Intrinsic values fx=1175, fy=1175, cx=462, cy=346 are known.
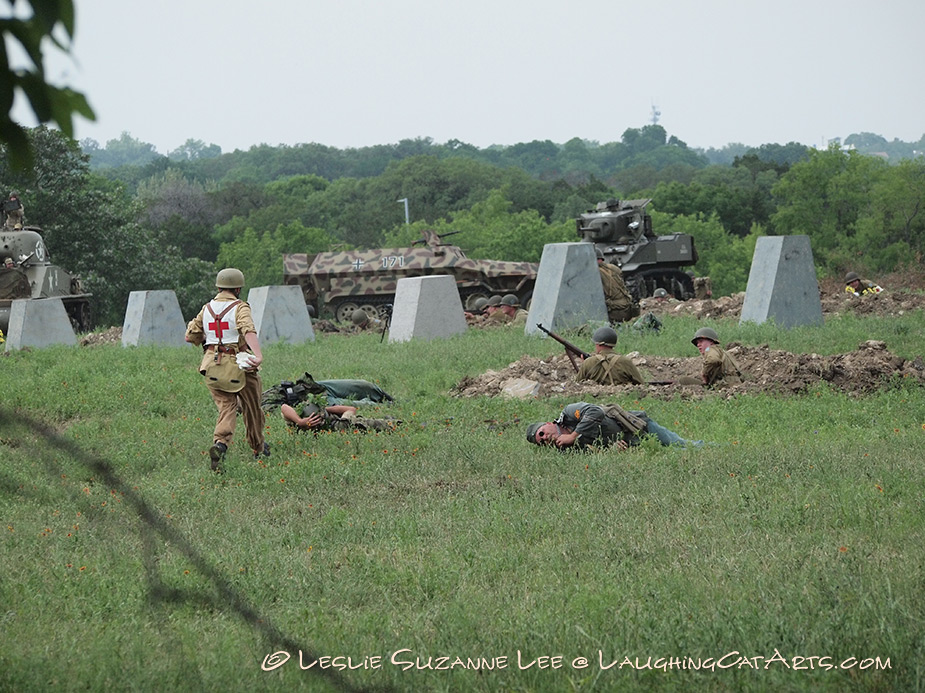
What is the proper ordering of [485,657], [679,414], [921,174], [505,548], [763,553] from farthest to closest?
[921,174] < [679,414] < [505,548] < [763,553] < [485,657]

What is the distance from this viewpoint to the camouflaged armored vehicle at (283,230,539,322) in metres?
30.2

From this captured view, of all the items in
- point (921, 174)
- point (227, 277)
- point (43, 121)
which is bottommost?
point (921, 174)

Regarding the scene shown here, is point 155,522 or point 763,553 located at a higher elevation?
point 155,522

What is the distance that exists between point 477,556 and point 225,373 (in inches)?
138

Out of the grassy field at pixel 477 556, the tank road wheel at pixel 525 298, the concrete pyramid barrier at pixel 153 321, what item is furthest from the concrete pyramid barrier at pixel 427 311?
the tank road wheel at pixel 525 298

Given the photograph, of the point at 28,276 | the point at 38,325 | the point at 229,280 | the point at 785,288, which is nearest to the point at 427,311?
the point at 785,288

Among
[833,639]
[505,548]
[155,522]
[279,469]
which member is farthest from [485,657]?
[279,469]

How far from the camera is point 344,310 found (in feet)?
101

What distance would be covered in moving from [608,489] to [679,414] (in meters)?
3.31

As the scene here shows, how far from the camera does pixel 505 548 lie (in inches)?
234

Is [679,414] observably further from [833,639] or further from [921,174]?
[921,174]

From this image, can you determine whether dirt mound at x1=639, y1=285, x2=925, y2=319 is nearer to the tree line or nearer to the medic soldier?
the medic soldier

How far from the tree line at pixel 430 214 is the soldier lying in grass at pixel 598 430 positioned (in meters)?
24.4

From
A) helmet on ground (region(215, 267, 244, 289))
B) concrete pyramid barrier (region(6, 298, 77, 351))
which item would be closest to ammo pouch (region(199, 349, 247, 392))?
helmet on ground (region(215, 267, 244, 289))
